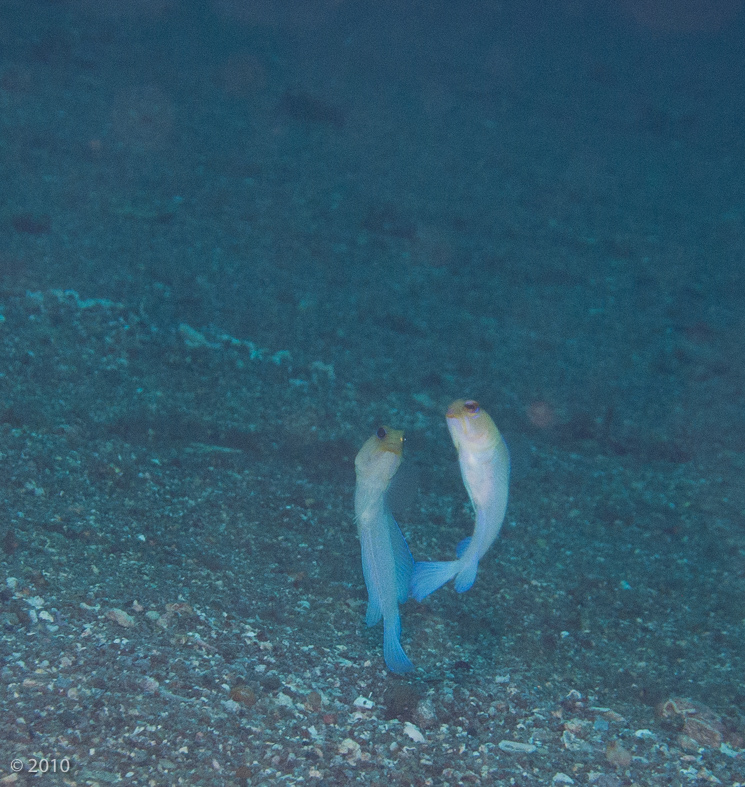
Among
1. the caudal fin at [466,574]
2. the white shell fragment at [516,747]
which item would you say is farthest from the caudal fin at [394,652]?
the white shell fragment at [516,747]

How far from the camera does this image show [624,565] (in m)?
3.88

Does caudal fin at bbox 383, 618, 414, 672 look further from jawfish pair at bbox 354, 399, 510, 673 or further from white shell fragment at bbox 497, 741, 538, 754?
white shell fragment at bbox 497, 741, 538, 754

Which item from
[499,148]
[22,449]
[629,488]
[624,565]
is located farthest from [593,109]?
[22,449]

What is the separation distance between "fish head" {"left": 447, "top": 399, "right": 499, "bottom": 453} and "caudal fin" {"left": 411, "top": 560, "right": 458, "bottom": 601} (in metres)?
0.45

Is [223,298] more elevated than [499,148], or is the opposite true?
[499,148]

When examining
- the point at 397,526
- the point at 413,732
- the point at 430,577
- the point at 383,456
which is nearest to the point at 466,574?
the point at 430,577

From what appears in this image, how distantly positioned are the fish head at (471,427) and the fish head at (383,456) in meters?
0.19

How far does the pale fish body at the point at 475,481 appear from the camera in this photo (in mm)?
2082

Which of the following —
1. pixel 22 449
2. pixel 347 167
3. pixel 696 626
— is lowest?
pixel 696 626

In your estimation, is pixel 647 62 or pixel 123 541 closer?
pixel 123 541

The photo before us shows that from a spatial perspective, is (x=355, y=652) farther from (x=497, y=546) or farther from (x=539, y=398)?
(x=539, y=398)

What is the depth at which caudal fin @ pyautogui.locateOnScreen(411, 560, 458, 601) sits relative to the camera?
2.21 metres

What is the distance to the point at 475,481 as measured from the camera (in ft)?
7.03

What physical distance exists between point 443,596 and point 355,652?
74 cm
